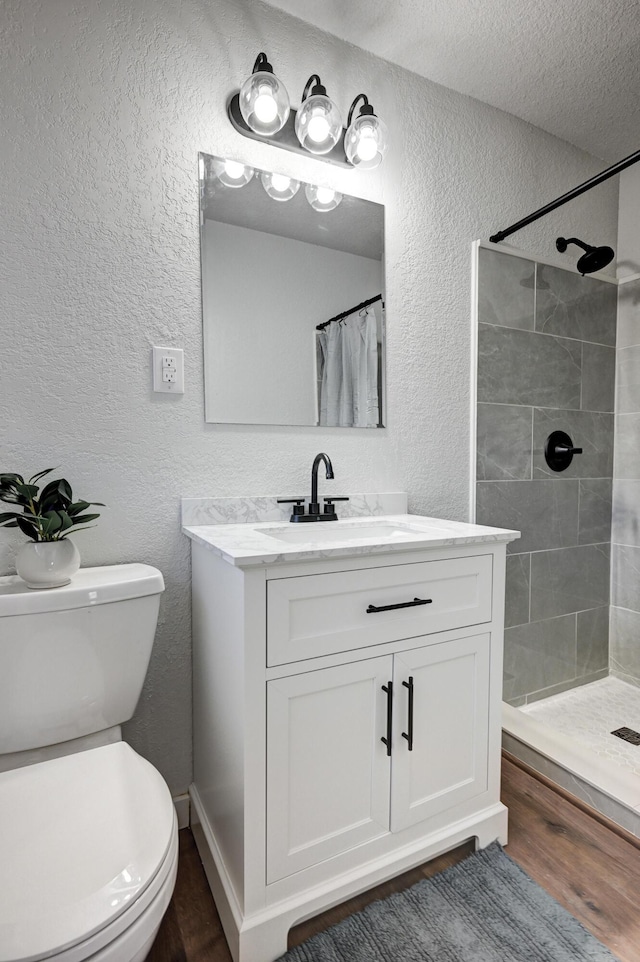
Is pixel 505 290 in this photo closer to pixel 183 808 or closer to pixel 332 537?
pixel 332 537

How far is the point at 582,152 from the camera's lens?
2.26 metres

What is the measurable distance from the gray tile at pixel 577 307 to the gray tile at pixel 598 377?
0.05m

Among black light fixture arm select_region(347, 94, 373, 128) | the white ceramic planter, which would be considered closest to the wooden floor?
the white ceramic planter

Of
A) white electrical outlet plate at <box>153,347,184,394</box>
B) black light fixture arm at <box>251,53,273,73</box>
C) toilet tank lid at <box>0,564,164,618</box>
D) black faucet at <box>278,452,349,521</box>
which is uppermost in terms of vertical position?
black light fixture arm at <box>251,53,273,73</box>

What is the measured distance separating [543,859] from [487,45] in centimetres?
247

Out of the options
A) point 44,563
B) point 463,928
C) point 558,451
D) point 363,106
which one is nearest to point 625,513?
point 558,451

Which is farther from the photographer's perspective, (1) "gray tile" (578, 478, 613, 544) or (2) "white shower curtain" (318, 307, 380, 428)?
(1) "gray tile" (578, 478, 613, 544)

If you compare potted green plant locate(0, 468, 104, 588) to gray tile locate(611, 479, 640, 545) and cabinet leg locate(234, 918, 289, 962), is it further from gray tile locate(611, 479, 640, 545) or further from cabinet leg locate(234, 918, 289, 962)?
gray tile locate(611, 479, 640, 545)

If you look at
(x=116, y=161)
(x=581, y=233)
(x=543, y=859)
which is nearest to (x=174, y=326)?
(x=116, y=161)

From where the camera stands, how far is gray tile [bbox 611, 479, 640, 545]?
7.63ft

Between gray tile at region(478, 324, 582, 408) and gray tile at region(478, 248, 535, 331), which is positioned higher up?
gray tile at region(478, 248, 535, 331)

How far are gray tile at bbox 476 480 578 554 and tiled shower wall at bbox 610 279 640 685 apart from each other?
29 cm

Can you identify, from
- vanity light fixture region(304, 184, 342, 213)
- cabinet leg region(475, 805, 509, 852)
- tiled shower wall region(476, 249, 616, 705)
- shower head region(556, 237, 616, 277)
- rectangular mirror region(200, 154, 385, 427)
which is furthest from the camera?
tiled shower wall region(476, 249, 616, 705)

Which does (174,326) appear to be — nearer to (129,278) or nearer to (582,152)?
(129,278)
